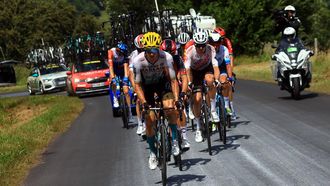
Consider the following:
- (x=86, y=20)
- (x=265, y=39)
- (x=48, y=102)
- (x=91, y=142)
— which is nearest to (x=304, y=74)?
(x=91, y=142)

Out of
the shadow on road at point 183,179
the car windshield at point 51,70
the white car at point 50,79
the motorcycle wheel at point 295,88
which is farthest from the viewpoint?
the car windshield at point 51,70

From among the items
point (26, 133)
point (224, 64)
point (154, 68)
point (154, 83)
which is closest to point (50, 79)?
point (26, 133)

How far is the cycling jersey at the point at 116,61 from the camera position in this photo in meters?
16.1

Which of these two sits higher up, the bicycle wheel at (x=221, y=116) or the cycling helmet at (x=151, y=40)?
the cycling helmet at (x=151, y=40)

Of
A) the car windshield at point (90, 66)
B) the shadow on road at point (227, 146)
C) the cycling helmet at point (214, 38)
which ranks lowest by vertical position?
the shadow on road at point (227, 146)

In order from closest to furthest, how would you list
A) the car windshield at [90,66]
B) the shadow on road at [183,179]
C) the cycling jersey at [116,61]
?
1. the shadow on road at [183,179]
2. the cycling jersey at [116,61]
3. the car windshield at [90,66]

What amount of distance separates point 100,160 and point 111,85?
602cm

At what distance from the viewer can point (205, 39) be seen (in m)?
10.8

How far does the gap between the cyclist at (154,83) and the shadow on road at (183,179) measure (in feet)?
1.00

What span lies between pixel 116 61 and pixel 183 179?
7969 millimetres

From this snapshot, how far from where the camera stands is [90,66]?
29219 millimetres

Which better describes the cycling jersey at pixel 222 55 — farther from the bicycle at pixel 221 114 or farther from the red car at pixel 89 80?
the red car at pixel 89 80

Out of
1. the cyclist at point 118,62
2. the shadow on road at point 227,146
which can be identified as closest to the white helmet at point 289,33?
the cyclist at point 118,62

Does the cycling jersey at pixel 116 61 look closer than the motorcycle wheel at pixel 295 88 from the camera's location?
Yes
